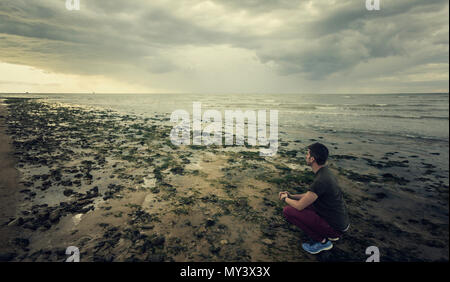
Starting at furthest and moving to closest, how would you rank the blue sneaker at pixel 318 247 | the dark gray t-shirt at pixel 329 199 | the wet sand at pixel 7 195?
the blue sneaker at pixel 318 247, the wet sand at pixel 7 195, the dark gray t-shirt at pixel 329 199

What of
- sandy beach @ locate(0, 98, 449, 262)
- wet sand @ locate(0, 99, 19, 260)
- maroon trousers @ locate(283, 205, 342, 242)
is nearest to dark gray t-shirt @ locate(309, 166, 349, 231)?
maroon trousers @ locate(283, 205, 342, 242)

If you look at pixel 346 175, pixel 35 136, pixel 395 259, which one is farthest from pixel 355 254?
pixel 35 136

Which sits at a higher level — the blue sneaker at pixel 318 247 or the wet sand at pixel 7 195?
the wet sand at pixel 7 195

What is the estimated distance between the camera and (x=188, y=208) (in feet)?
20.5

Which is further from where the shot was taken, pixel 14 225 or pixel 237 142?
pixel 237 142

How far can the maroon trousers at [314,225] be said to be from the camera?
4418 mm

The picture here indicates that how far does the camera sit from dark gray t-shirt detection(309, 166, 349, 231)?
409 centimetres

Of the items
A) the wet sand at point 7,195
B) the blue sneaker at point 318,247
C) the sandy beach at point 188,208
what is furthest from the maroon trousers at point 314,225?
the wet sand at point 7,195

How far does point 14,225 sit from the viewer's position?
5000mm

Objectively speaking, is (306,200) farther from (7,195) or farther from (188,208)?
(7,195)

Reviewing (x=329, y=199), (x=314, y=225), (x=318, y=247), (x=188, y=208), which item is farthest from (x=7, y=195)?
(x=329, y=199)

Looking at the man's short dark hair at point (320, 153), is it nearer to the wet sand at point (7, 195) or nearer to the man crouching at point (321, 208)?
the man crouching at point (321, 208)
